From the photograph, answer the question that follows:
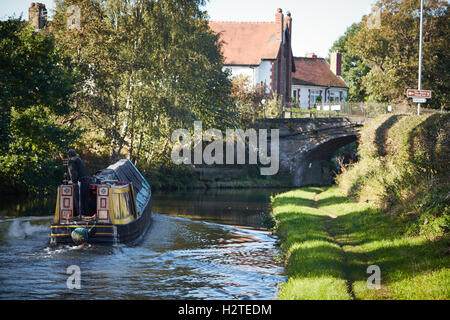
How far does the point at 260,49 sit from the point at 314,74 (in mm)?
17927

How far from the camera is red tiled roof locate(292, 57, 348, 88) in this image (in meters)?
70.7

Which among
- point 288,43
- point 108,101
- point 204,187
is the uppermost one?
point 288,43

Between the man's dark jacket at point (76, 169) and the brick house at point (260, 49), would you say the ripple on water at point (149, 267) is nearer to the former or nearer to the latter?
the man's dark jacket at point (76, 169)

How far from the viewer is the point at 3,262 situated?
41.8 ft

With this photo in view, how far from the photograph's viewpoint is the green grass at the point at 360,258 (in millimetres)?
9039

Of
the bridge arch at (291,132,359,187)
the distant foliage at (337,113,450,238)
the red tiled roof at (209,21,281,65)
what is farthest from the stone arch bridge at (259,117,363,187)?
the distant foliage at (337,113,450,238)

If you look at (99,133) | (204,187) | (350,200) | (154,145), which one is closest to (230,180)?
(204,187)

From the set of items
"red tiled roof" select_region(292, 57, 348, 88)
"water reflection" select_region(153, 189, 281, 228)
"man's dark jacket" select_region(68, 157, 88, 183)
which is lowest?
"water reflection" select_region(153, 189, 281, 228)

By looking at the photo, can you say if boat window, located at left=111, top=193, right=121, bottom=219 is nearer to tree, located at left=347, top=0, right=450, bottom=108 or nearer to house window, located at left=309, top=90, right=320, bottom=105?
tree, located at left=347, top=0, right=450, bottom=108

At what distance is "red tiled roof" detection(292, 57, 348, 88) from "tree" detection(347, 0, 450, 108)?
22.1 meters

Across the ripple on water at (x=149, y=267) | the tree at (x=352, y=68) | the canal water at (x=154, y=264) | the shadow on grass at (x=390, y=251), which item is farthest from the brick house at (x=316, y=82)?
the ripple on water at (x=149, y=267)

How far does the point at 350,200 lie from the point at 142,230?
944 cm

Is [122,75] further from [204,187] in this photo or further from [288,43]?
[288,43]

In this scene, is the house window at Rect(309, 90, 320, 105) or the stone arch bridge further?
the house window at Rect(309, 90, 320, 105)
